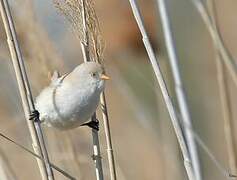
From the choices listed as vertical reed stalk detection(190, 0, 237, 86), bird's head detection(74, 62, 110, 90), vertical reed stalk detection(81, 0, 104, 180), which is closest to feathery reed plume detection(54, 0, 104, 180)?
vertical reed stalk detection(81, 0, 104, 180)

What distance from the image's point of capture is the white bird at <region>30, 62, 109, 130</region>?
1.83 metres

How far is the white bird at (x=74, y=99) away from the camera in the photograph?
6.00 ft

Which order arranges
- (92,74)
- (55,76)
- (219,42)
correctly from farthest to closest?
1. (55,76)
2. (92,74)
3. (219,42)

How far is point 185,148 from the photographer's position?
1.48 metres

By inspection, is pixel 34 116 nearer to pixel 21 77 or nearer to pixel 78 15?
pixel 21 77

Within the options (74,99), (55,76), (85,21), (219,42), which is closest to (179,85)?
(219,42)

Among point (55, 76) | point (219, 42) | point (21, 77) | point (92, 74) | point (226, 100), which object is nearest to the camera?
point (219, 42)

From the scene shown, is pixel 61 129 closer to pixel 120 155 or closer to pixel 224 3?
pixel 120 155

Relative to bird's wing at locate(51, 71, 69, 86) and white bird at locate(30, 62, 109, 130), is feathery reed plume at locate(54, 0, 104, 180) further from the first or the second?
bird's wing at locate(51, 71, 69, 86)

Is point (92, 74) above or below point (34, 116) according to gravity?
above

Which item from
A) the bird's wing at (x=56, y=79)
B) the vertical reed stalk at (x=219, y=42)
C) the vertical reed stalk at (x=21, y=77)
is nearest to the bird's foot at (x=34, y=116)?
the vertical reed stalk at (x=21, y=77)

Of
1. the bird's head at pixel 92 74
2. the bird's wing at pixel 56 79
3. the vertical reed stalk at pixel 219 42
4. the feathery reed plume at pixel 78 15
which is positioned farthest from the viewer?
the bird's wing at pixel 56 79

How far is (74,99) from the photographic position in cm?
187

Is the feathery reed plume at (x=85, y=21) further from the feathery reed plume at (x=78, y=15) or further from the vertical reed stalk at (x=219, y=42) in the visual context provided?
the vertical reed stalk at (x=219, y=42)
